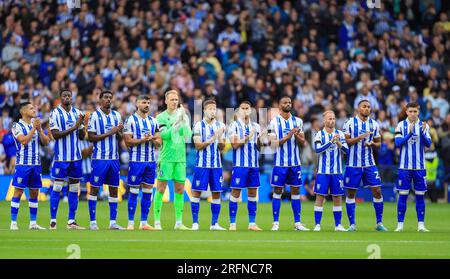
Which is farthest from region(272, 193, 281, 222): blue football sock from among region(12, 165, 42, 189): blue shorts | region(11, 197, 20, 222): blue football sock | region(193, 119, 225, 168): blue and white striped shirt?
region(11, 197, 20, 222): blue football sock

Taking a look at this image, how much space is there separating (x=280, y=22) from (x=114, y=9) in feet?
18.6

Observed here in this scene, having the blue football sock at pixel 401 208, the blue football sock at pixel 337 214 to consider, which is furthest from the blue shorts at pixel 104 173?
the blue football sock at pixel 401 208

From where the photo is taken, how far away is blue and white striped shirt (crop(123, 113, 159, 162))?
1998 cm

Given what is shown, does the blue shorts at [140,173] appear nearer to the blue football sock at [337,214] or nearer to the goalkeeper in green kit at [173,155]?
the goalkeeper in green kit at [173,155]

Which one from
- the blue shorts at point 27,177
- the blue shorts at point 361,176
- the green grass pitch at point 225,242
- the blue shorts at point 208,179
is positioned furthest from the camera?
the blue shorts at point 361,176

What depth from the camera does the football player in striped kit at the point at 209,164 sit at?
66.1 feet

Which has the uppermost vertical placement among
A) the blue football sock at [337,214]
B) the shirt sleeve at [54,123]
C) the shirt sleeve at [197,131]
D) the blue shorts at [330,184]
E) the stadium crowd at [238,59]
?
the stadium crowd at [238,59]

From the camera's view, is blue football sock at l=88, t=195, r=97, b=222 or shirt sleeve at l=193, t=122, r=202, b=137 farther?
shirt sleeve at l=193, t=122, r=202, b=137

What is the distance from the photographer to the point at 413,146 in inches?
812

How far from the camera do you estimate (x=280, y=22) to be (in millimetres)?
35812

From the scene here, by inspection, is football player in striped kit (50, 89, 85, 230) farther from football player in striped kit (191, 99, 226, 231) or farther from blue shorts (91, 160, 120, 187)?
football player in striped kit (191, 99, 226, 231)

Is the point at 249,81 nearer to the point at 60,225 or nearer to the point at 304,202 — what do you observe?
the point at 304,202

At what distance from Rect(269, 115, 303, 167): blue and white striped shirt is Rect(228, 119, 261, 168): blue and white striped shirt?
1.29ft

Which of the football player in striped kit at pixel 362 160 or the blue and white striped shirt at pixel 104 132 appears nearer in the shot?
the blue and white striped shirt at pixel 104 132
